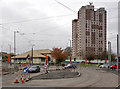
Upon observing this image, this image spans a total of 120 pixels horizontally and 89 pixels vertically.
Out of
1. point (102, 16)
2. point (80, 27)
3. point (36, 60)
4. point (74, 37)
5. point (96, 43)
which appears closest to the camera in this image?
point (36, 60)

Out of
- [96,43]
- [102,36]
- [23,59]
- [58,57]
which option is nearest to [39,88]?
[58,57]

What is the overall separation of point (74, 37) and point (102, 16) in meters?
29.3

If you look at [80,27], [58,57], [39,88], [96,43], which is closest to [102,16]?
[80,27]

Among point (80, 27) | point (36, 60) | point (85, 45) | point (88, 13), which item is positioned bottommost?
point (36, 60)

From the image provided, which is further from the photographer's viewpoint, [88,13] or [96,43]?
[96,43]

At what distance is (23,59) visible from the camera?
6538 cm

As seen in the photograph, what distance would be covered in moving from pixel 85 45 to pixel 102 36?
44.8ft

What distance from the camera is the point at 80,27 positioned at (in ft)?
262

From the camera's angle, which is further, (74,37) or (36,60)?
(74,37)

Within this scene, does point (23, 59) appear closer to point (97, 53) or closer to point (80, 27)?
point (80, 27)

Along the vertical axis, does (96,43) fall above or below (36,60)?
above

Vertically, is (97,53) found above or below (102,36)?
below

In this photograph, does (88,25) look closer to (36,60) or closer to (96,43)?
(96,43)

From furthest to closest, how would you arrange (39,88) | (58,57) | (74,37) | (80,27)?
(74,37)
(80,27)
(58,57)
(39,88)
